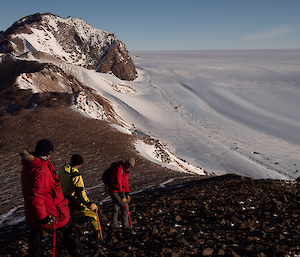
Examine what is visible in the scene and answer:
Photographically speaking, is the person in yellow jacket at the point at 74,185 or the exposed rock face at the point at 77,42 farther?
the exposed rock face at the point at 77,42

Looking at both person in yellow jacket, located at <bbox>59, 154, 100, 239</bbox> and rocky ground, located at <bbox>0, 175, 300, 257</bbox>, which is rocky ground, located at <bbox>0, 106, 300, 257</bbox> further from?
person in yellow jacket, located at <bbox>59, 154, 100, 239</bbox>

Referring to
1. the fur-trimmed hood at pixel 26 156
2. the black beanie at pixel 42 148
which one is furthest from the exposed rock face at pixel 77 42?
the fur-trimmed hood at pixel 26 156

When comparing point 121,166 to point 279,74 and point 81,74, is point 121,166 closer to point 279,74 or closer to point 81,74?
point 81,74

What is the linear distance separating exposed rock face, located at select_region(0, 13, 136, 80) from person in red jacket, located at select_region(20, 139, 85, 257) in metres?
66.6

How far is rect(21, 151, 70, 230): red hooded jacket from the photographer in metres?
3.66

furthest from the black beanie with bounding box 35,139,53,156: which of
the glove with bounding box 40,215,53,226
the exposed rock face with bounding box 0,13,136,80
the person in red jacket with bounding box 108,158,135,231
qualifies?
the exposed rock face with bounding box 0,13,136,80

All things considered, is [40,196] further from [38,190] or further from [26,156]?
[26,156]

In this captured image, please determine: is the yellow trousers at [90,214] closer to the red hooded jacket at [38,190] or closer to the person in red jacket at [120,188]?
the person in red jacket at [120,188]

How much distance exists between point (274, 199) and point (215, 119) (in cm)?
4014

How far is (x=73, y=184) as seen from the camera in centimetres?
506

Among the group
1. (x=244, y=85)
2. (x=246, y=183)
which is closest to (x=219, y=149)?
(x=246, y=183)

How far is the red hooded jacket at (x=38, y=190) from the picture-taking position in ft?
12.0

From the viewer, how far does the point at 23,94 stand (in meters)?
29.2

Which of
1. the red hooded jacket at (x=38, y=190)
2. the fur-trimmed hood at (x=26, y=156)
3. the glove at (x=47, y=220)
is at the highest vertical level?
the fur-trimmed hood at (x=26, y=156)
